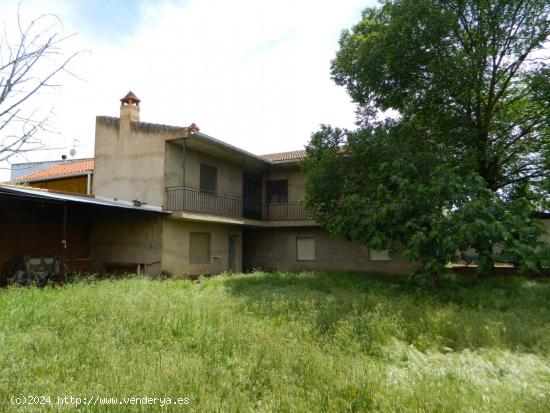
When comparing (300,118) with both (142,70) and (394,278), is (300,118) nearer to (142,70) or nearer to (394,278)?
(394,278)

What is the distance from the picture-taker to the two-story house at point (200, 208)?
48.5 ft

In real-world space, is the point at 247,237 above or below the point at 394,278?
above

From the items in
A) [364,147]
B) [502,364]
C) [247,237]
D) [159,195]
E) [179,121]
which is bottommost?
[502,364]

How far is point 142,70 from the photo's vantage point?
357 centimetres

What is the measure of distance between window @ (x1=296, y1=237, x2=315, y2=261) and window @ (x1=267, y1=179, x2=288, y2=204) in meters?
2.39

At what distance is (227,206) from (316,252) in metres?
5.06

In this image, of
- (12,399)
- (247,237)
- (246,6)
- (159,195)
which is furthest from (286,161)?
(12,399)

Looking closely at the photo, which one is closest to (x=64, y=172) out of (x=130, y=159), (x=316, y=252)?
(x=130, y=159)

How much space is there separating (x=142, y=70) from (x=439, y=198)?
32.0 ft

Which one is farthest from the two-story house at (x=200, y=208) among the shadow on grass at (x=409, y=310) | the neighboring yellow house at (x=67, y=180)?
the shadow on grass at (x=409, y=310)

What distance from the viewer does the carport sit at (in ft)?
37.7

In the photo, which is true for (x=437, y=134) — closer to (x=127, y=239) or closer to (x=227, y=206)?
(x=227, y=206)

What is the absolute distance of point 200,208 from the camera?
15.8 m

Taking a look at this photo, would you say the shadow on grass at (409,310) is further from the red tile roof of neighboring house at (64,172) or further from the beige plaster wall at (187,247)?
the red tile roof of neighboring house at (64,172)
